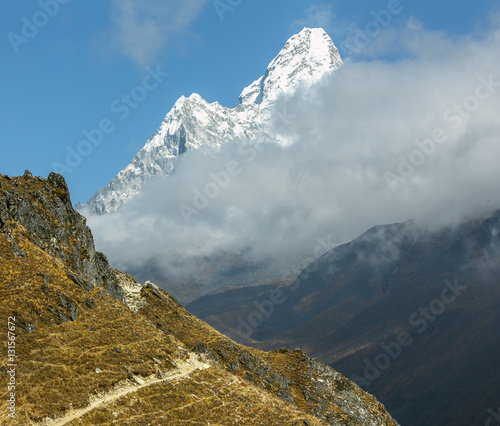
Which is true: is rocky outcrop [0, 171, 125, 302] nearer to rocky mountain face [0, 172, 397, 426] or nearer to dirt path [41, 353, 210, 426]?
rocky mountain face [0, 172, 397, 426]

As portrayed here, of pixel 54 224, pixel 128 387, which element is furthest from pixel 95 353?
pixel 54 224

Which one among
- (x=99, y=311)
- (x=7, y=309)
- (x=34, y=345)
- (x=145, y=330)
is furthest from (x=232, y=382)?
(x=7, y=309)

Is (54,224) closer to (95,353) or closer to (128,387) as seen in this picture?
(95,353)

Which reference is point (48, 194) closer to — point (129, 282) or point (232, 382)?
point (129, 282)

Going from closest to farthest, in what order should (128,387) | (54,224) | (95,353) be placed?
(128,387), (95,353), (54,224)

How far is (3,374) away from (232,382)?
2755cm

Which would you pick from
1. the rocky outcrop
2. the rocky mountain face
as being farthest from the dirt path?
the rocky outcrop

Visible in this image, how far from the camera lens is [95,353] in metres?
55.6

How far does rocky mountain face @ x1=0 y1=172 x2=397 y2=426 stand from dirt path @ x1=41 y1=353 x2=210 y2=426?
0.12 m

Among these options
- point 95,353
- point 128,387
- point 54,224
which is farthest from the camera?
point 54,224

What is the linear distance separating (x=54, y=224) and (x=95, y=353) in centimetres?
2697

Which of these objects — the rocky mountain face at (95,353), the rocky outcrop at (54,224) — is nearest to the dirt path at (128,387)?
the rocky mountain face at (95,353)

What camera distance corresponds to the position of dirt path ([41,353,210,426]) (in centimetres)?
4568

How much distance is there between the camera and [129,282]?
319 feet
